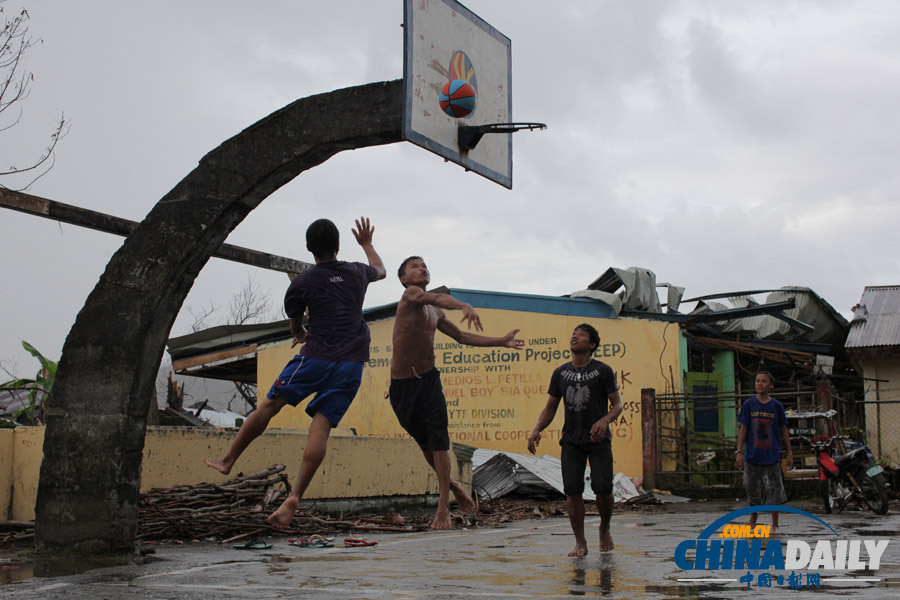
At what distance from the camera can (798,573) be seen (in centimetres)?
481

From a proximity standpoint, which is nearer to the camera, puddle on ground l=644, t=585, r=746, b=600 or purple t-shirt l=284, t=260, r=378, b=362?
puddle on ground l=644, t=585, r=746, b=600

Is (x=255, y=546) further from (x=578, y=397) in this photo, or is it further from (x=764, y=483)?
(x=764, y=483)

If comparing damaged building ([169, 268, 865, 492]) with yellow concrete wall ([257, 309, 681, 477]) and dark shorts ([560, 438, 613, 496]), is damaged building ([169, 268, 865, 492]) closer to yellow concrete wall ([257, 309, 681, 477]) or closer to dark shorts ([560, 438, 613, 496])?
yellow concrete wall ([257, 309, 681, 477])

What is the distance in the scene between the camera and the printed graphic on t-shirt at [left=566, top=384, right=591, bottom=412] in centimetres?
676

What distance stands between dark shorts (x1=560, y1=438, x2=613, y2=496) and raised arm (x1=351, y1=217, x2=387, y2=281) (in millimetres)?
1899

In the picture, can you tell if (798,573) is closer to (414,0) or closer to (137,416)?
(137,416)

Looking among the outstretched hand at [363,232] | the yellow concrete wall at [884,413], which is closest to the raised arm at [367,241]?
the outstretched hand at [363,232]

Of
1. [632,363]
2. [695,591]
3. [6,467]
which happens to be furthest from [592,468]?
[632,363]

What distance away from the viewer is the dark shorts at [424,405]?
750 centimetres

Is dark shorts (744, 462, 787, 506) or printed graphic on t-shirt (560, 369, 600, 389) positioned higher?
printed graphic on t-shirt (560, 369, 600, 389)

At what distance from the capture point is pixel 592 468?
6.70 meters

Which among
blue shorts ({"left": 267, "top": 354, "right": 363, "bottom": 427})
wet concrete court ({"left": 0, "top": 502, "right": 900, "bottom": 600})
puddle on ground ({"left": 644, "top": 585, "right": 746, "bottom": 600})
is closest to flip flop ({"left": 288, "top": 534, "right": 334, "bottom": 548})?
wet concrete court ({"left": 0, "top": 502, "right": 900, "bottom": 600})

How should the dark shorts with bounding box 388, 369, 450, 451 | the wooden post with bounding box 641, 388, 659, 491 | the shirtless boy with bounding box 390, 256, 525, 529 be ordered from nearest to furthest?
the shirtless boy with bounding box 390, 256, 525, 529 → the dark shorts with bounding box 388, 369, 450, 451 → the wooden post with bounding box 641, 388, 659, 491
